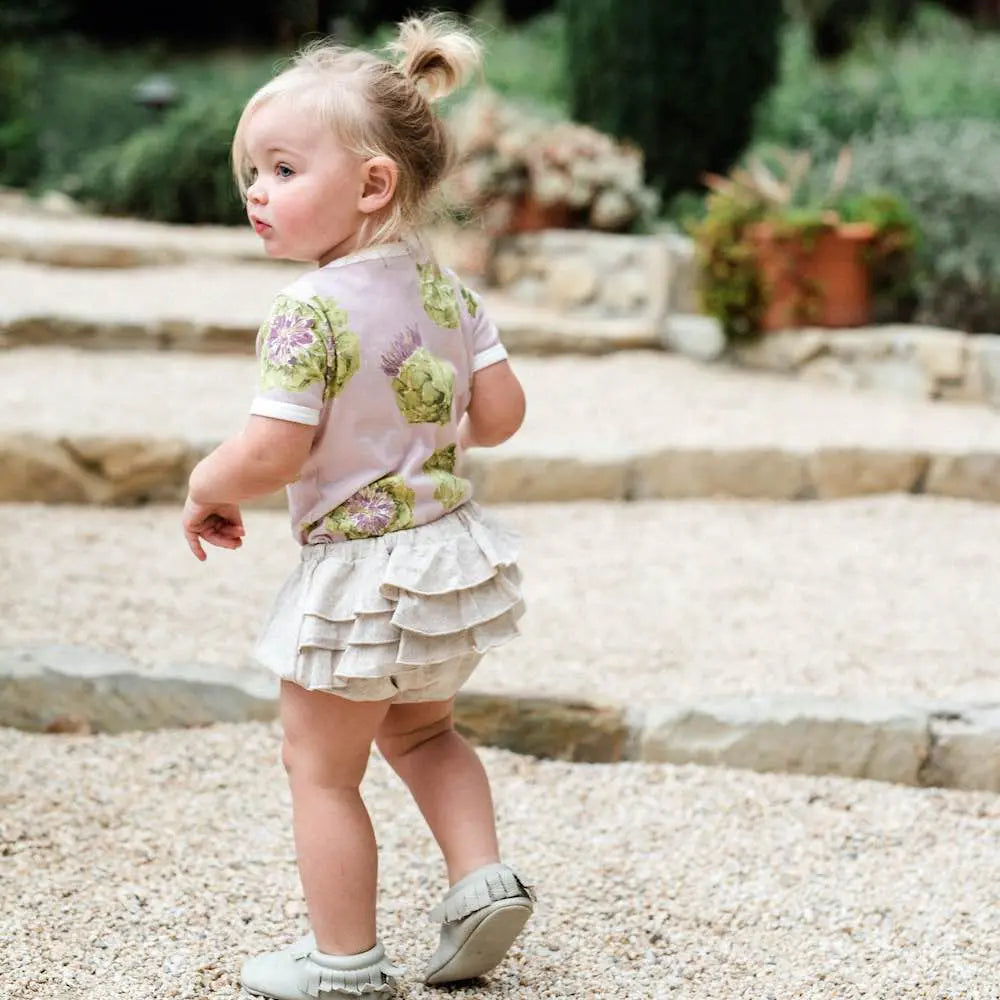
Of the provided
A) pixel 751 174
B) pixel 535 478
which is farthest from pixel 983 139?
pixel 535 478

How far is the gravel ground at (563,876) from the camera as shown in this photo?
185 cm

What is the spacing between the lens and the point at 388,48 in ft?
5.86

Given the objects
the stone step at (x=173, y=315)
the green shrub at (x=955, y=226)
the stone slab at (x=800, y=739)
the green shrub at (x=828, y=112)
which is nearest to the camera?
the stone slab at (x=800, y=739)

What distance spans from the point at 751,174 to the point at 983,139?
1.29 meters

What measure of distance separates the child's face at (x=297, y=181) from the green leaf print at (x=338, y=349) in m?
0.08

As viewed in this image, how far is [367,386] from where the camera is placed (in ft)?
5.43

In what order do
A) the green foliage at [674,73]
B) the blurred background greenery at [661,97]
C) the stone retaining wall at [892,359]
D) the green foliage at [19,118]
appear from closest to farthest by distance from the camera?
the stone retaining wall at [892,359]
the blurred background greenery at [661,97]
the green foliage at [674,73]
the green foliage at [19,118]

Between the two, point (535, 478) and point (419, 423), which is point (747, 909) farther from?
point (535, 478)

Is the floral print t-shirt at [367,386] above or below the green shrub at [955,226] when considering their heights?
above

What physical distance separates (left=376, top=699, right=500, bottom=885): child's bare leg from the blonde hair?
2.11 feet

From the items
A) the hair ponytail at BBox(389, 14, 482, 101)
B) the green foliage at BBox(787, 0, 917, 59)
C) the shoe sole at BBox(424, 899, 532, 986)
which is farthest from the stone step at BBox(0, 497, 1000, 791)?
the green foliage at BBox(787, 0, 917, 59)

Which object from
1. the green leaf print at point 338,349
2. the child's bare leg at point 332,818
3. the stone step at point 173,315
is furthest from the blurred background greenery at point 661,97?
the child's bare leg at point 332,818

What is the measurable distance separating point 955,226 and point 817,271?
2.19 ft

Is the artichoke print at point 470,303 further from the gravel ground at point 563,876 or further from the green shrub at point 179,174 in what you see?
the green shrub at point 179,174
